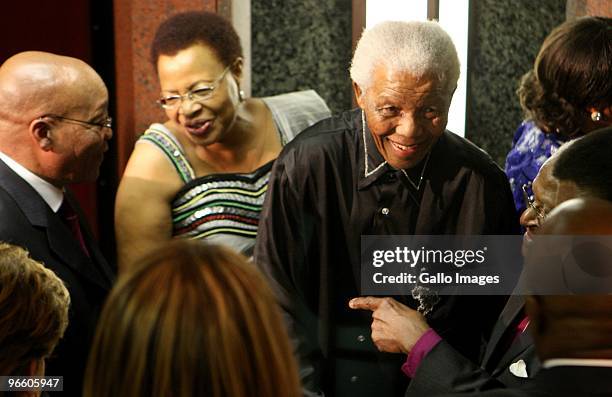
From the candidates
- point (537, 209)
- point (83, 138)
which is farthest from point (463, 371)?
point (83, 138)

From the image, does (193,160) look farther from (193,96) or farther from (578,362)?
(578,362)

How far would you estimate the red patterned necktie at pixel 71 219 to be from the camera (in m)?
2.16

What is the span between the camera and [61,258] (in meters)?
2.03

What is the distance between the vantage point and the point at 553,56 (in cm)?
219

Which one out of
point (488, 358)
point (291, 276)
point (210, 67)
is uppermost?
point (210, 67)

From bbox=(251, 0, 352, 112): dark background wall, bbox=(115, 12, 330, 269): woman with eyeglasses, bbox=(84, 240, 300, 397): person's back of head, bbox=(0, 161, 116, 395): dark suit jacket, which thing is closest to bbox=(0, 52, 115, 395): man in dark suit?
bbox=(0, 161, 116, 395): dark suit jacket

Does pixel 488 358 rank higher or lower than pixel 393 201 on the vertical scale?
lower

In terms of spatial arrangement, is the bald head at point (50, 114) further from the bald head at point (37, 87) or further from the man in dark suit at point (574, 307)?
the man in dark suit at point (574, 307)

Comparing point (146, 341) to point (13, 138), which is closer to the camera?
point (146, 341)

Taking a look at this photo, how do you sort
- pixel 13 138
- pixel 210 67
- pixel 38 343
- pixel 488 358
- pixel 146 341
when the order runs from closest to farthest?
pixel 146 341
pixel 38 343
pixel 488 358
pixel 13 138
pixel 210 67

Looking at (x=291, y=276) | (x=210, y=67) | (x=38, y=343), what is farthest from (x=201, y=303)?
(x=210, y=67)

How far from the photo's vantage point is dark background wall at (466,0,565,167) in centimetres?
246

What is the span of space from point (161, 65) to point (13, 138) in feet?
1.45

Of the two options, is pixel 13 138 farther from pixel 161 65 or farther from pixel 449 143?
pixel 449 143
